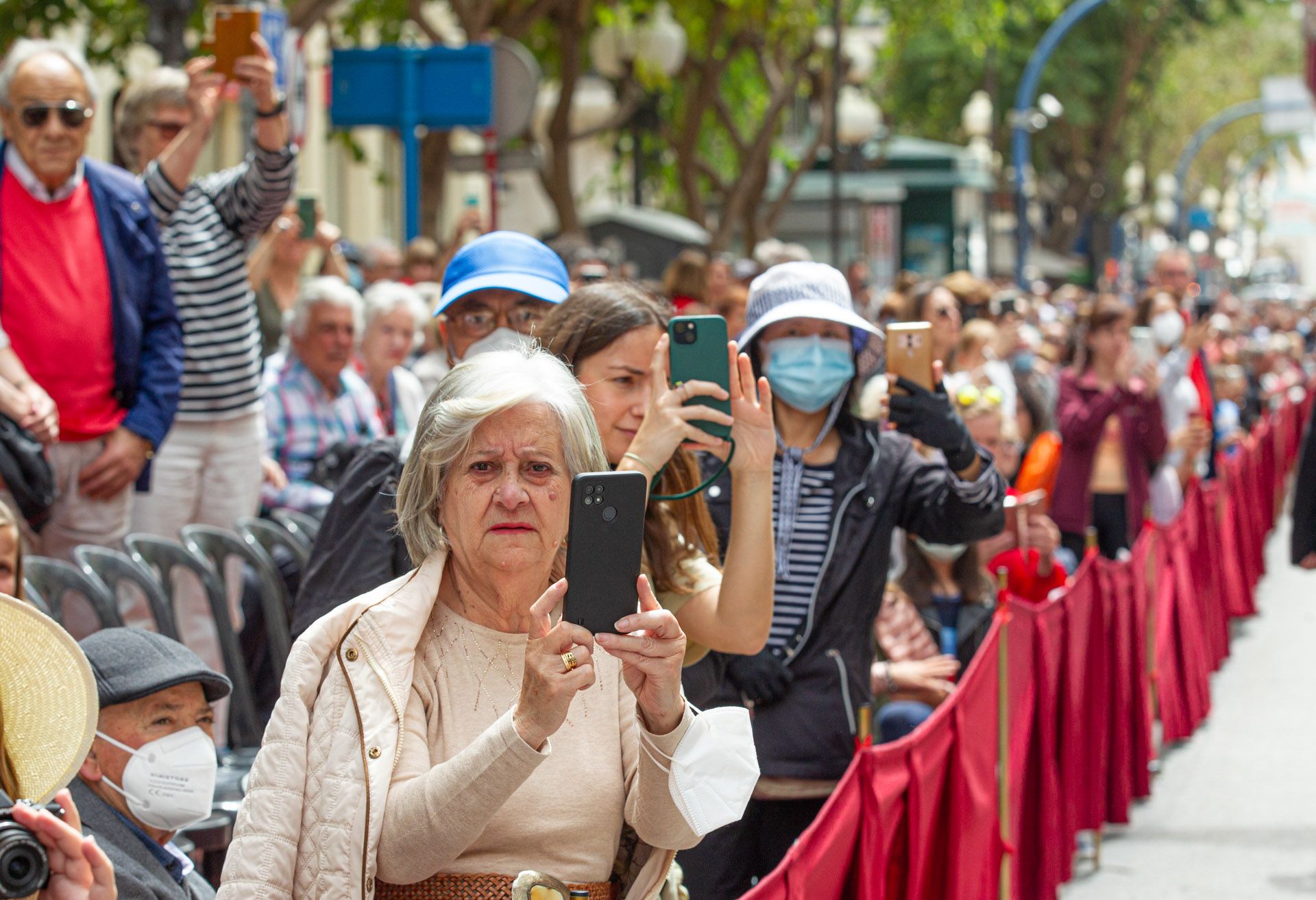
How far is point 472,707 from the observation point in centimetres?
299

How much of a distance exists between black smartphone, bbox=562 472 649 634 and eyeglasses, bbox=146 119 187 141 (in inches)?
182

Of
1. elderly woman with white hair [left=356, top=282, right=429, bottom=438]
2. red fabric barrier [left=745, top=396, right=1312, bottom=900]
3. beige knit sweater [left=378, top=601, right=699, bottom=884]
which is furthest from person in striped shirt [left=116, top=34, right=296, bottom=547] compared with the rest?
beige knit sweater [left=378, top=601, right=699, bottom=884]

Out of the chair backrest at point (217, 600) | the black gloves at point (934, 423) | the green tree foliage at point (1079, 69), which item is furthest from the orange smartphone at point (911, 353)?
the green tree foliage at point (1079, 69)

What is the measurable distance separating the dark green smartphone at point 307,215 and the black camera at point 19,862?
6.16 metres

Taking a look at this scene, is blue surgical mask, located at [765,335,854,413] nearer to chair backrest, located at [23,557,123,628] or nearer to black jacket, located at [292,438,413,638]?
black jacket, located at [292,438,413,638]

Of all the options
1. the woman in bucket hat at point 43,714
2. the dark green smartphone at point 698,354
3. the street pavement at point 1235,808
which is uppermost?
the dark green smartphone at point 698,354

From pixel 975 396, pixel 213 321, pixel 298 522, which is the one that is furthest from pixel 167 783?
pixel 975 396

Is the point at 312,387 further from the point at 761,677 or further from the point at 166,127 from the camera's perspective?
the point at 761,677

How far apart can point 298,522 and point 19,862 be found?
466 centimetres

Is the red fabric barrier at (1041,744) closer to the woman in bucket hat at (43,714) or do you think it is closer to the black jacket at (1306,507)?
the black jacket at (1306,507)

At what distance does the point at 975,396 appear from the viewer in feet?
25.1

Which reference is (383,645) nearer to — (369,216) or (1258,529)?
(1258,529)

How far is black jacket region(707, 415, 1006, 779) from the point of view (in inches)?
184

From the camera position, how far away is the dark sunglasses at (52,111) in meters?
5.65
